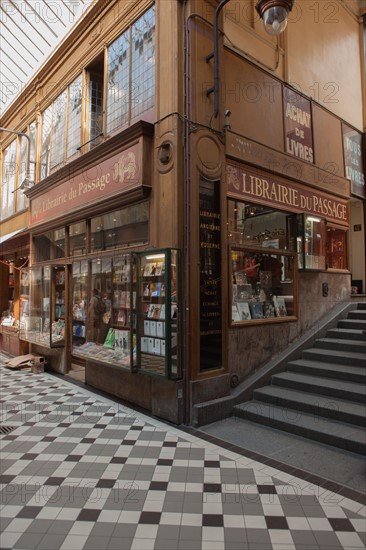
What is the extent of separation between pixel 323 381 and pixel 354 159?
5.39 meters

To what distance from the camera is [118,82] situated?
254 inches

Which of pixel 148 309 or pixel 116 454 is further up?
pixel 148 309

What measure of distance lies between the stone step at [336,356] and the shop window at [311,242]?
1.44 metres

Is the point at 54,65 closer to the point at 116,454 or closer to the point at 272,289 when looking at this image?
the point at 272,289

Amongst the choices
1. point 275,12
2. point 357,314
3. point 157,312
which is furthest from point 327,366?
point 275,12

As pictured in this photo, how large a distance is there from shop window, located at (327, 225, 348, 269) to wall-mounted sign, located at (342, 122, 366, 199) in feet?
3.35

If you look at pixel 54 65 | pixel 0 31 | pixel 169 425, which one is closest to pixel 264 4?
pixel 169 425

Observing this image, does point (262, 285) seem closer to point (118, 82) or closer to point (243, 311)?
point (243, 311)

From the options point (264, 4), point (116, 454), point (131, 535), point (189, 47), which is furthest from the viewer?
point (189, 47)

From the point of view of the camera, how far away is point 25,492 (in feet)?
9.98

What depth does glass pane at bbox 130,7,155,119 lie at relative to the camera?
559 centimetres

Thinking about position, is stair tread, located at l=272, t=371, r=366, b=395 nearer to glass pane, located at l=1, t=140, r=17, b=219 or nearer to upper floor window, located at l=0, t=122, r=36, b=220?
upper floor window, located at l=0, t=122, r=36, b=220

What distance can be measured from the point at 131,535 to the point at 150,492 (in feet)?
1.81

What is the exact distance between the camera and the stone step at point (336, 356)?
5250mm
